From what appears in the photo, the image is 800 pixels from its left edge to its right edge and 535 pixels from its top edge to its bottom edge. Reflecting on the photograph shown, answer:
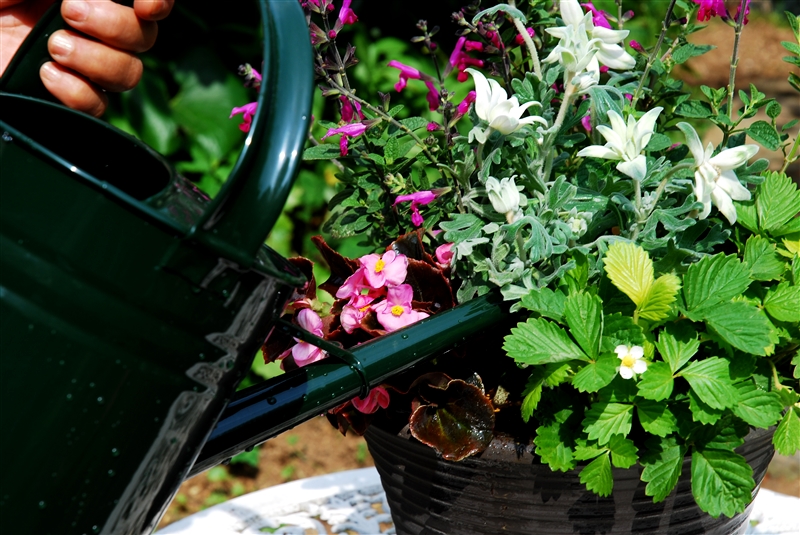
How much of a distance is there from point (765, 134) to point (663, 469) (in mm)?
429

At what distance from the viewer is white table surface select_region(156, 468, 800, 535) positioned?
4.03 ft

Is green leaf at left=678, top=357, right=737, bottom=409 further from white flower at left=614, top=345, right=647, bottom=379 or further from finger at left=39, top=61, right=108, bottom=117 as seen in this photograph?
finger at left=39, top=61, right=108, bottom=117

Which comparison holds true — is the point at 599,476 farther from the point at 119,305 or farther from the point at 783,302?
the point at 119,305

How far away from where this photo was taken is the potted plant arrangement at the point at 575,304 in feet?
2.44

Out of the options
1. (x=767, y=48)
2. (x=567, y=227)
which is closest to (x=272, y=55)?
(x=567, y=227)

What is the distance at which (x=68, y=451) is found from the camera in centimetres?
51

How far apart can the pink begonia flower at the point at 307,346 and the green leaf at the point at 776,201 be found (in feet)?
1.70

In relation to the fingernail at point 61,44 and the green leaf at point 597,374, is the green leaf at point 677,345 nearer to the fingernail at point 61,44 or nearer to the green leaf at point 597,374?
the green leaf at point 597,374

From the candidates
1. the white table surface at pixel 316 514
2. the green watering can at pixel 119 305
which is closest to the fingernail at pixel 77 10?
the green watering can at pixel 119 305

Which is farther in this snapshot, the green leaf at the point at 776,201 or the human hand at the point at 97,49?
the green leaf at the point at 776,201

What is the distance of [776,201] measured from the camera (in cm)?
85

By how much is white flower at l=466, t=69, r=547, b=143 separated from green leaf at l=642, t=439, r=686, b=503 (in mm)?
352

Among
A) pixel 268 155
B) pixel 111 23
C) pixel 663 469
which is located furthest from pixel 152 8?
pixel 663 469

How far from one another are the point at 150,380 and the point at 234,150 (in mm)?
1979
